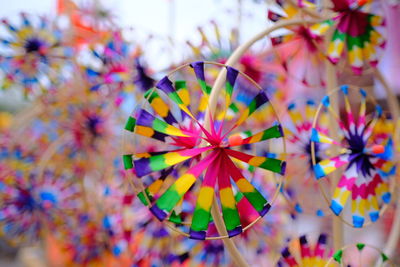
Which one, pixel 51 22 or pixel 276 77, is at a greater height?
pixel 51 22

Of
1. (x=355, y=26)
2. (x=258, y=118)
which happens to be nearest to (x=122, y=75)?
(x=258, y=118)

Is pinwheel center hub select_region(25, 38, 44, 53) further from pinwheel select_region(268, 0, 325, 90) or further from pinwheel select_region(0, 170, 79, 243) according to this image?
pinwheel select_region(268, 0, 325, 90)

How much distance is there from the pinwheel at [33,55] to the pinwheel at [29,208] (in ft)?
0.89

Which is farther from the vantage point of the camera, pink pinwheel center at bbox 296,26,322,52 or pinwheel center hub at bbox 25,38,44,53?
pinwheel center hub at bbox 25,38,44,53

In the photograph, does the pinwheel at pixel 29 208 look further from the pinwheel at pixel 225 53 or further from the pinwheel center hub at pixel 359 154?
the pinwheel center hub at pixel 359 154

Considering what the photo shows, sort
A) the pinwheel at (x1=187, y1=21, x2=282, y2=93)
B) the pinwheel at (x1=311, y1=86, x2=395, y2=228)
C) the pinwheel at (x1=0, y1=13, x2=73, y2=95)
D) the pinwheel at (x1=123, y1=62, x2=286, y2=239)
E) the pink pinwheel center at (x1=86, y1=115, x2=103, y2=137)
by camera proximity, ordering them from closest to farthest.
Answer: the pinwheel at (x1=123, y1=62, x2=286, y2=239) → the pinwheel at (x1=311, y1=86, x2=395, y2=228) → the pinwheel at (x1=187, y1=21, x2=282, y2=93) → the pinwheel at (x1=0, y1=13, x2=73, y2=95) → the pink pinwheel center at (x1=86, y1=115, x2=103, y2=137)

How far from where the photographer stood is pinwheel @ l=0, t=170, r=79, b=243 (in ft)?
3.60

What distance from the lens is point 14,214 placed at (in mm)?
1098

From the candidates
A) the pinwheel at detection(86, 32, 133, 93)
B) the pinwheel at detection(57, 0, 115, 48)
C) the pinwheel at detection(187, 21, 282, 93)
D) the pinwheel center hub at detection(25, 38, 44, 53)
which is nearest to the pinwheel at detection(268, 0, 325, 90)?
the pinwheel at detection(187, 21, 282, 93)

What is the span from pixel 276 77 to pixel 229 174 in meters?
0.54

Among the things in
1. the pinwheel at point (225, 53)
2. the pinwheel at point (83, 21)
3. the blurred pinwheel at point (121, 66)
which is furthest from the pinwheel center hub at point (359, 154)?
the pinwheel at point (83, 21)

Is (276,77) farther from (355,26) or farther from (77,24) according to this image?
(77,24)

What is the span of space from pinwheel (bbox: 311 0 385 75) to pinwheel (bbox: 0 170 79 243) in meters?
0.83

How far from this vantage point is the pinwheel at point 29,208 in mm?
1099
